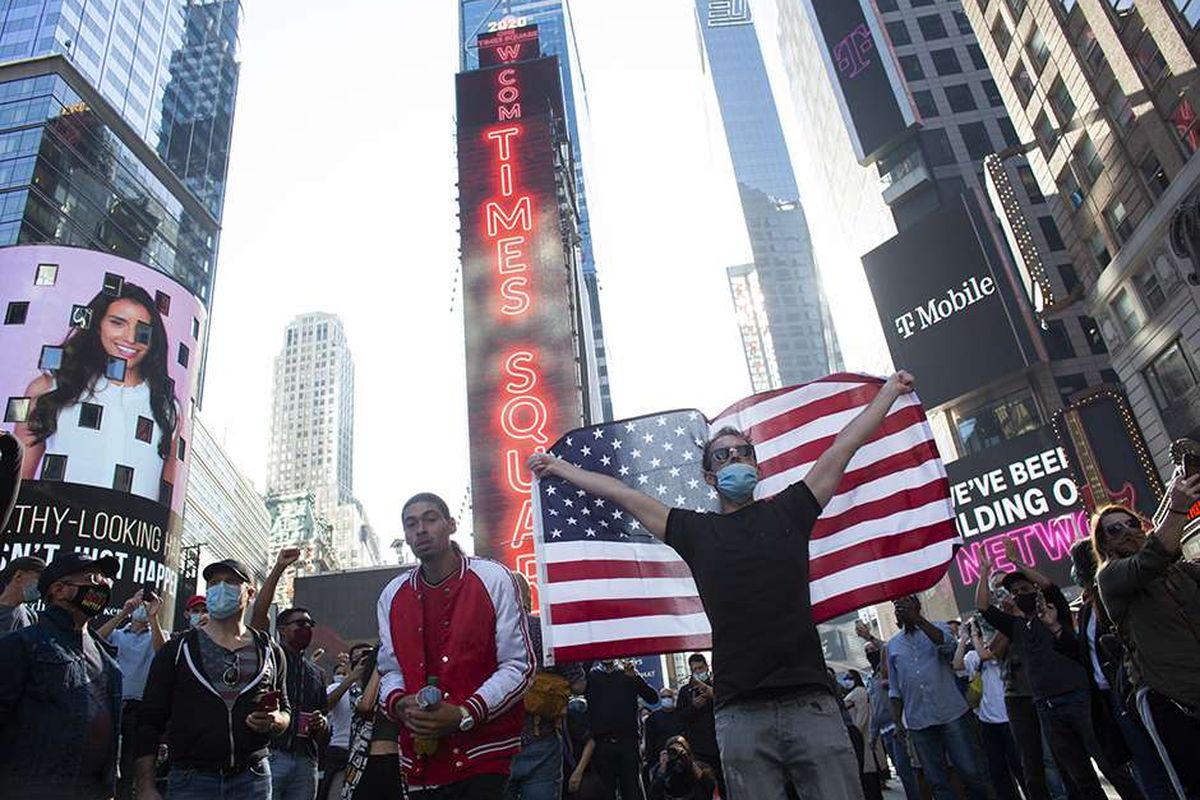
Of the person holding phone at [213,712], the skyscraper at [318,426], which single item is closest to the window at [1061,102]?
the person holding phone at [213,712]

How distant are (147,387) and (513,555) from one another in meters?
22.3

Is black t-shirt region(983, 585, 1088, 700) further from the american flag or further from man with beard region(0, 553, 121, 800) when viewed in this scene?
man with beard region(0, 553, 121, 800)

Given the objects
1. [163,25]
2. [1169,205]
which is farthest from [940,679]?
[163,25]

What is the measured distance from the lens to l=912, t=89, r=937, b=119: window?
60.0m

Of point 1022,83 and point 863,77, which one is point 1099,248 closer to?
point 1022,83

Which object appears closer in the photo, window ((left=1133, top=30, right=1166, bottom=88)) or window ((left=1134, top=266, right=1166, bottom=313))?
window ((left=1133, top=30, right=1166, bottom=88))

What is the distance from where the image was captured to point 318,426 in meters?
185

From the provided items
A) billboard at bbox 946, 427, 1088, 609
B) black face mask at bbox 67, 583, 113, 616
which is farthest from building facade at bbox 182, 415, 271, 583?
black face mask at bbox 67, 583, 113, 616

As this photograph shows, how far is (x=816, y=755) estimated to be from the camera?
3.21m

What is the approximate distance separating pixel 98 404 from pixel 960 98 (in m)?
61.6

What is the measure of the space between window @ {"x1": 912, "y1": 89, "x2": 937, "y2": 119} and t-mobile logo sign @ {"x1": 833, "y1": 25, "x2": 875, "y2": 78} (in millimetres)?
9592

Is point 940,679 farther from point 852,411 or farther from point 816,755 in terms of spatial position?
point 816,755

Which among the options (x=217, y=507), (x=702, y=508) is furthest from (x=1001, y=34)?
(x=217, y=507)

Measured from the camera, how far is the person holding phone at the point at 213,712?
426 cm
